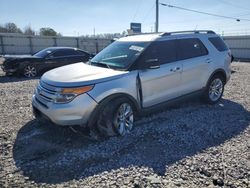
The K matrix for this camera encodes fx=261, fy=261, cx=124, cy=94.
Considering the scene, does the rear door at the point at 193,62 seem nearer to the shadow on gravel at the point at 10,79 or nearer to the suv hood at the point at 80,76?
the suv hood at the point at 80,76

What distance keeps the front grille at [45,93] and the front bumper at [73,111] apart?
114 mm

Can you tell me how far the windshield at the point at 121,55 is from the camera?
5.10m

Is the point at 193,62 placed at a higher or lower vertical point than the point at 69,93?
higher

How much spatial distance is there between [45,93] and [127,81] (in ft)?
4.82

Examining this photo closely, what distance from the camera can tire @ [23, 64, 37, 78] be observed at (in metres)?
12.1

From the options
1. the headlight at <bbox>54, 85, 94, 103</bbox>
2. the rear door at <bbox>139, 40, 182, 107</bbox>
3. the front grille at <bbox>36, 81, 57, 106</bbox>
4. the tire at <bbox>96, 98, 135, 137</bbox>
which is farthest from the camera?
the rear door at <bbox>139, 40, 182, 107</bbox>

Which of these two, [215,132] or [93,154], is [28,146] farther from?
[215,132]

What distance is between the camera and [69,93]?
4270 millimetres

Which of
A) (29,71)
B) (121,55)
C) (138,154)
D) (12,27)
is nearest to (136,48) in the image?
(121,55)

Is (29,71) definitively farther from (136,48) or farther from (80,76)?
(80,76)

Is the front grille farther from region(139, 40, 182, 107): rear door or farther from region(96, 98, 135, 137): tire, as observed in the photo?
region(139, 40, 182, 107): rear door

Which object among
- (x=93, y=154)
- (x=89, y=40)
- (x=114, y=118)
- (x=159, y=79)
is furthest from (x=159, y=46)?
(x=89, y=40)

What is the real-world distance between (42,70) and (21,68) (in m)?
0.95

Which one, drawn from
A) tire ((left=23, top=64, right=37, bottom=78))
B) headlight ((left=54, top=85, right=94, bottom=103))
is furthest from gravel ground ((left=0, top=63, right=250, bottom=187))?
tire ((left=23, top=64, right=37, bottom=78))
